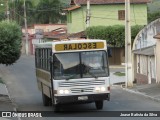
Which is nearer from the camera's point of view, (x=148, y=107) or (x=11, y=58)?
(x=148, y=107)

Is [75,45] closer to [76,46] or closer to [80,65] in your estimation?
[76,46]

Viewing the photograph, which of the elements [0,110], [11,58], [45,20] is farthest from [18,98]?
[45,20]

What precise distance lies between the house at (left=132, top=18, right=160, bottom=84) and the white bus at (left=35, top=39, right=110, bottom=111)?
13.3 metres

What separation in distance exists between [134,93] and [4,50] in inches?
350

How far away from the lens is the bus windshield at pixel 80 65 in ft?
64.6

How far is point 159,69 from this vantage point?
33188 millimetres

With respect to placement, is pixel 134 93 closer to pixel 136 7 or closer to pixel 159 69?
pixel 159 69

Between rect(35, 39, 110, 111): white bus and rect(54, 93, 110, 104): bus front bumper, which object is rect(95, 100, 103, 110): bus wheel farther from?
rect(54, 93, 110, 104): bus front bumper

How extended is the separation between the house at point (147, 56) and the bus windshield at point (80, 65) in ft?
43.5

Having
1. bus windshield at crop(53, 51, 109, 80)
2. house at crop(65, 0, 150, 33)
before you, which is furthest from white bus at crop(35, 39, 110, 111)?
house at crop(65, 0, 150, 33)

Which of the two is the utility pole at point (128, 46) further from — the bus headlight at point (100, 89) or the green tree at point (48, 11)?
the green tree at point (48, 11)

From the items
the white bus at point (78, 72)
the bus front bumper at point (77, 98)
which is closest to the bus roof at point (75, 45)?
the white bus at point (78, 72)

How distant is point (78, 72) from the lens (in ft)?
64.6

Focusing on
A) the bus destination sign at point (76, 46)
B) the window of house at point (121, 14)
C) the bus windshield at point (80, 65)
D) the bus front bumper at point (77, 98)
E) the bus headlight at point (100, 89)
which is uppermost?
the window of house at point (121, 14)
